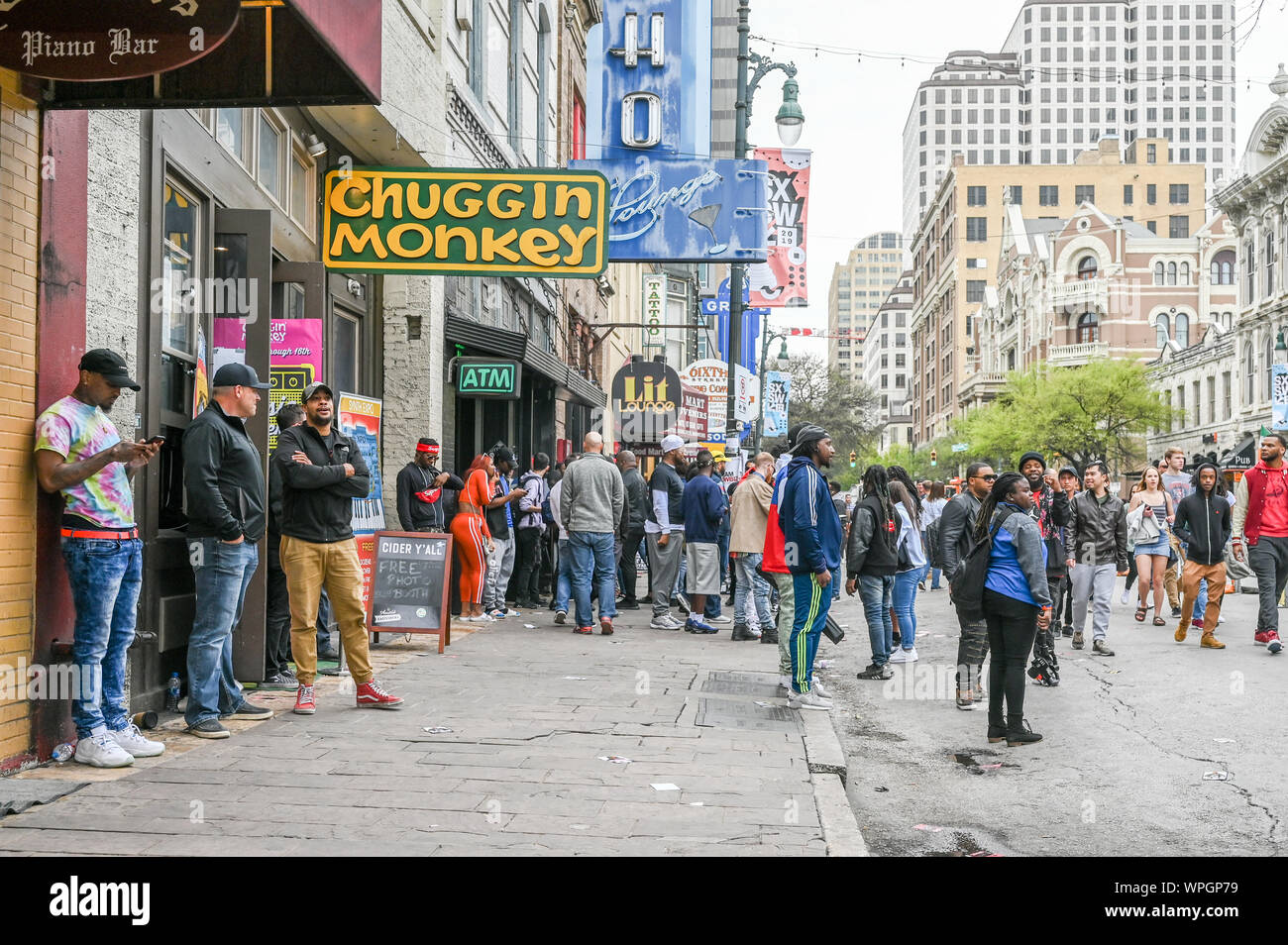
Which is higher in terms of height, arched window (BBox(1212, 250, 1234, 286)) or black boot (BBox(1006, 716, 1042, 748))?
arched window (BBox(1212, 250, 1234, 286))

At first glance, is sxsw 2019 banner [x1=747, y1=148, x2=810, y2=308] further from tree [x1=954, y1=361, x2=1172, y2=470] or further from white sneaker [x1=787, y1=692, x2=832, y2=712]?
tree [x1=954, y1=361, x2=1172, y2=470]

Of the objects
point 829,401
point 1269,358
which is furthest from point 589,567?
point 829,401

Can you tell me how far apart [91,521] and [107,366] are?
0.76m

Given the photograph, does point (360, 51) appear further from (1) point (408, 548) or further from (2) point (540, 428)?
(2) point (540, 428)

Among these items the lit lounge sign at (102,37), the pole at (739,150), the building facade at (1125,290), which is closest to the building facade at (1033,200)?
the building facade at (1125,290)

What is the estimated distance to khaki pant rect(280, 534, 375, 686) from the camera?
7.36m

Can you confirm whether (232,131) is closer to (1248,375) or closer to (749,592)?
(749,592)

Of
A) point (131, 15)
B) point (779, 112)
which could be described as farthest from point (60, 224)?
point (779, 112)

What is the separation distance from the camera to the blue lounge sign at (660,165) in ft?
56.4

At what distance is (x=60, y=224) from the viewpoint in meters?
5.98

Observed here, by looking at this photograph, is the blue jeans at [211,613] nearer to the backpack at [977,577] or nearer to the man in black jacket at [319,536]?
the man in black jacket at [319,536]

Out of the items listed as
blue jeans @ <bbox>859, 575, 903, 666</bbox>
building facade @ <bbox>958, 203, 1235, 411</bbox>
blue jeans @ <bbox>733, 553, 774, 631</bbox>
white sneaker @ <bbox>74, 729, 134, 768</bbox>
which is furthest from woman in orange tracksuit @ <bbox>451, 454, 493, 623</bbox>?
building facade @ <bbox>958, 203, 1235, 411</bbox>

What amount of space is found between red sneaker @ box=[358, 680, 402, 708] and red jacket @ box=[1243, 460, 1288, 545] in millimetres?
9122
